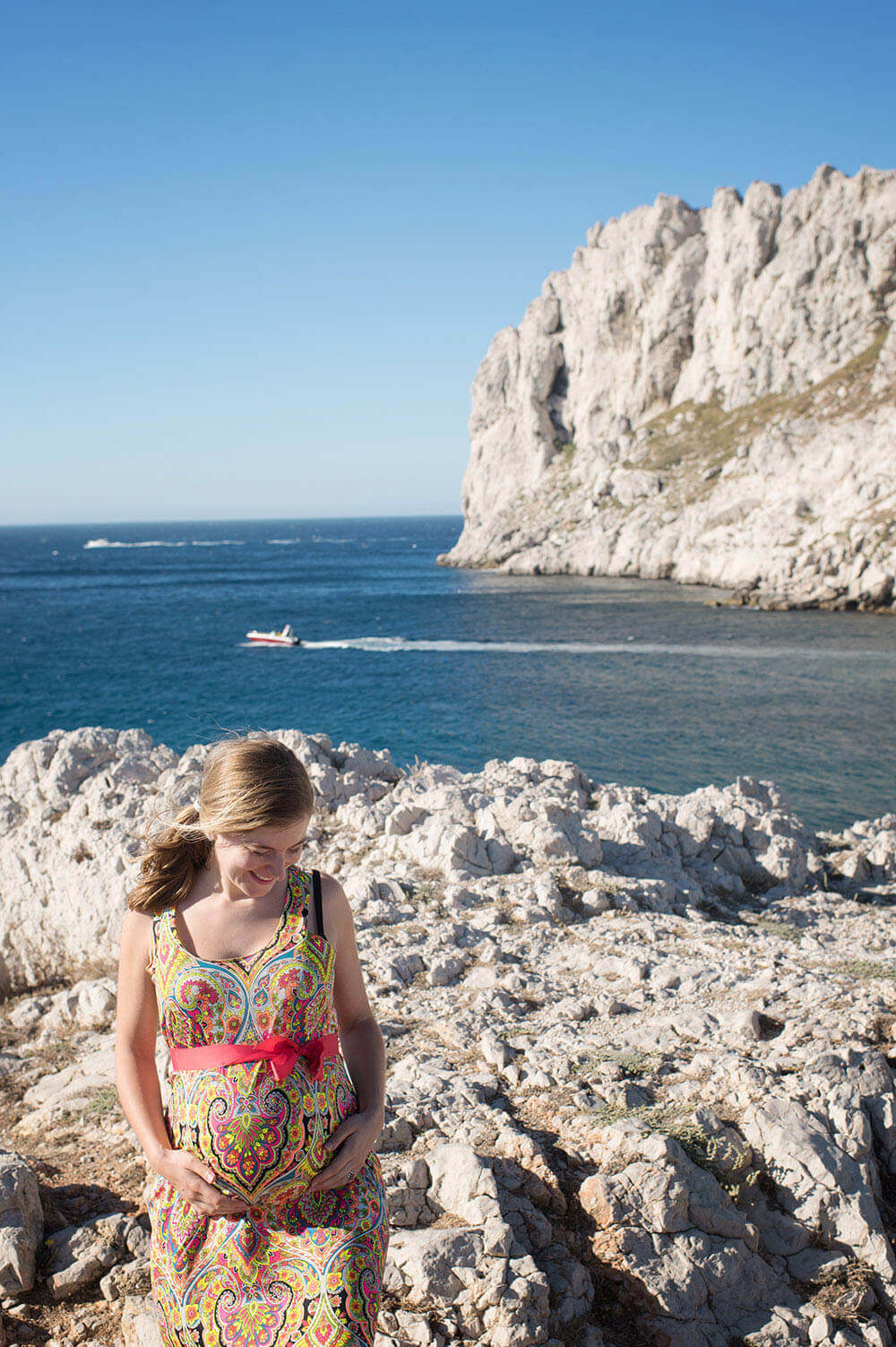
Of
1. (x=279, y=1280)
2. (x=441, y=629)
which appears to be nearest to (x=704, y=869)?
(x=279, y=1280)

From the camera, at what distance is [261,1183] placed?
252cm

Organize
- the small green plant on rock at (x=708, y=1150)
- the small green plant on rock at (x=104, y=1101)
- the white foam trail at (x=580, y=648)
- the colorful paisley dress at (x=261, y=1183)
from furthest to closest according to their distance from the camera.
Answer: the white foam trail at (x=580, y=648), the small green plant on rock at (x=104, y=1101), the small green plant on rock at (x=708, y=1150), the colorful paisley dress at (x=261, y=1183)

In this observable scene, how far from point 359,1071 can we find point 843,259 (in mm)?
91473

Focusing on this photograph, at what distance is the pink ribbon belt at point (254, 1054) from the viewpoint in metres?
2.54

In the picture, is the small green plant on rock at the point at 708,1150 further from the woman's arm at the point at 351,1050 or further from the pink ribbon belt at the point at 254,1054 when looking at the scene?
the pink ribbon belt at the point at 254,1054

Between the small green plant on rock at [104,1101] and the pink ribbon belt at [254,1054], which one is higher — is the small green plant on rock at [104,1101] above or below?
below

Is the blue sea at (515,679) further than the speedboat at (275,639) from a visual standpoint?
No

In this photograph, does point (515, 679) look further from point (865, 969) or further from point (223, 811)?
point (223, 811)

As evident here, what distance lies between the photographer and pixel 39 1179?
179 inches

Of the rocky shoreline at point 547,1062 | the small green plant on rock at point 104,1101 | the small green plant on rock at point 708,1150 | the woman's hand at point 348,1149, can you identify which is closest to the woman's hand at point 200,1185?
the woman's hand at point 348,1149

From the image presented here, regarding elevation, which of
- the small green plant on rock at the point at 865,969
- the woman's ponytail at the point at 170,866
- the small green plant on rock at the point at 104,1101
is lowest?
the small green plant on rock at the point at 104,1101

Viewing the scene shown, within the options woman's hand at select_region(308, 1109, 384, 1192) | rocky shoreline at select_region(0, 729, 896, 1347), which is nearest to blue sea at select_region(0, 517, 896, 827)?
rocky shoreline at select_region(0, 729, 896, 1347)

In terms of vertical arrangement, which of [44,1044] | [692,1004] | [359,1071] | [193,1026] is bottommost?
[44,1044]

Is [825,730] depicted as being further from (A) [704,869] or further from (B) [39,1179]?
(B) [39,1179]
